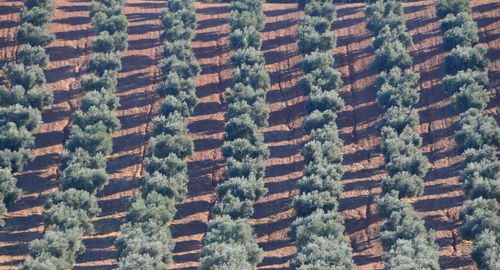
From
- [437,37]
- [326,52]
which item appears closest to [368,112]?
[326,52]

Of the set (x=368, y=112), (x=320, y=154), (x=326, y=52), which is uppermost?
(x=326, y=52)

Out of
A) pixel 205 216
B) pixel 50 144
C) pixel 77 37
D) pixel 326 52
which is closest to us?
pixel 205 216

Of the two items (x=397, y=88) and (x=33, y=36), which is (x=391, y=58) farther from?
(x=33, y=36)

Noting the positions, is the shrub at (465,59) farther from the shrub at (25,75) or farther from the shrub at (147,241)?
the shrub at (25,75)

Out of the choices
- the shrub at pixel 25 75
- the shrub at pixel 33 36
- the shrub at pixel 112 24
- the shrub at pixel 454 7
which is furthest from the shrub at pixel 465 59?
the shrub at pixel 33 36

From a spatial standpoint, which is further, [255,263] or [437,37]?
[437,37]

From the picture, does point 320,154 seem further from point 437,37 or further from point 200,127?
point 437,37
